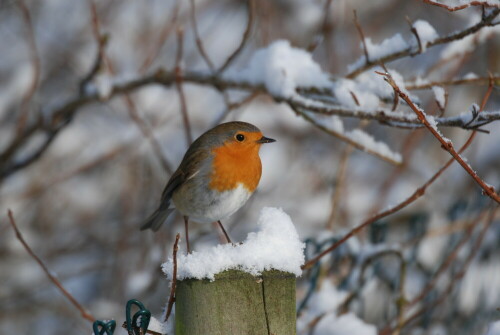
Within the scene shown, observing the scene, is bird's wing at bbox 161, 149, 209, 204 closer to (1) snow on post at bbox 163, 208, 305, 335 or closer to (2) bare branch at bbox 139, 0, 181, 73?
(2) bare branch at bbox 139, 0, 181, 73

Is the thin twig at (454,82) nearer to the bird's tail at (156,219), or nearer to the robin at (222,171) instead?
the robin at (222,171)

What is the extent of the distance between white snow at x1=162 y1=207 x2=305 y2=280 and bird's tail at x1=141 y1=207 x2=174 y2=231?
5.56ft

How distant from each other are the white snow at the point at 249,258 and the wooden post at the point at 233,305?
0.02 m

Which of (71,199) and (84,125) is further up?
(84,125)

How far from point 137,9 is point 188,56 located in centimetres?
73

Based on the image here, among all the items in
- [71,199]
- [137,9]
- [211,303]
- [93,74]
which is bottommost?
[211,303]

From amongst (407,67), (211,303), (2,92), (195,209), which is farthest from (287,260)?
(2,92)

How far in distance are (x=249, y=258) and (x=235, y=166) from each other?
1.38m

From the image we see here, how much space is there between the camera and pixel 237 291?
151cm

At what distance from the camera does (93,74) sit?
3.50m

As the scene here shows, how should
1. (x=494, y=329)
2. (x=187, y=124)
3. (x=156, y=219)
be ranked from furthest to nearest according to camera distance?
(x=156, y=219) → (x=187, y=124) → (x=494, y=329)

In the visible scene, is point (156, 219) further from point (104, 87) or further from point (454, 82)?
point (454, 82)

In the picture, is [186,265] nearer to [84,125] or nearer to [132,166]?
[132,166]

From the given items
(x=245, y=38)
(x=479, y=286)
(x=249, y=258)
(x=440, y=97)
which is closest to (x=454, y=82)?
(x=440, y=97)
